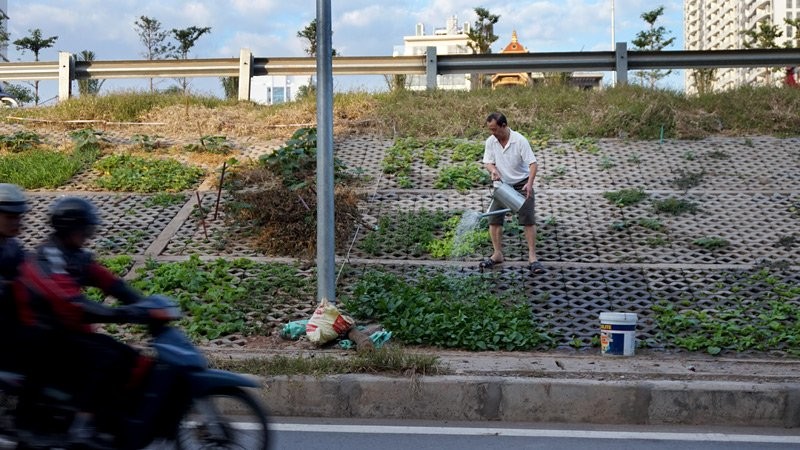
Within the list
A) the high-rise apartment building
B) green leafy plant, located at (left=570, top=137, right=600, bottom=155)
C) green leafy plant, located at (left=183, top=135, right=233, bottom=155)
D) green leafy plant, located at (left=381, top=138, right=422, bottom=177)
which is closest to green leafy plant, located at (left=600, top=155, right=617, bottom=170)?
green leafy plant, located at (left=570, top=137, right=600, bottom=155)

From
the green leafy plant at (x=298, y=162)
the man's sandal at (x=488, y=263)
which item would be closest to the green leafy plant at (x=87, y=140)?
the green leafy plant at (x=298, y=162)

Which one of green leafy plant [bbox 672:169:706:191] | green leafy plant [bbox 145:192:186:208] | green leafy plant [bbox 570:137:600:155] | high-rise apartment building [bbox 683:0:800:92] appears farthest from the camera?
high-rise apartment building [bbox 683:0:800:92]

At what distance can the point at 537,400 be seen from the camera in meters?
6.41

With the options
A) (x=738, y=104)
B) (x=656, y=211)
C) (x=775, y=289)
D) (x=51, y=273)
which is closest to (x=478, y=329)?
(x=775, y=289)

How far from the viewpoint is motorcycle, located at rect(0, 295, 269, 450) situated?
4324 millimetres

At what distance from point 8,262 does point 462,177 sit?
7396 millimetres

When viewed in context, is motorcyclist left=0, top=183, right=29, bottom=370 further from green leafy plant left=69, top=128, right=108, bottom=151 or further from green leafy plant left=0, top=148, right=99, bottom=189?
green leafy plant left=69, top=128, right=108, bottom=151

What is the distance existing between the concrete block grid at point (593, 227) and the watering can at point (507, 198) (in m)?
0.54

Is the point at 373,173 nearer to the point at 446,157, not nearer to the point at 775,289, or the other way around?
the point at 446,157

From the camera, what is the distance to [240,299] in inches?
335

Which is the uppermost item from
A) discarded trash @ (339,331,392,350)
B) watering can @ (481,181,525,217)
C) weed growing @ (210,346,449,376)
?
watering can @ (481,181,525,217)

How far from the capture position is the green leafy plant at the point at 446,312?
7.72 m

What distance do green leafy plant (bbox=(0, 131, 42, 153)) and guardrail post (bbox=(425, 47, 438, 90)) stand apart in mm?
5988

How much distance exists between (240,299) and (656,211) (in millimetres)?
5016
